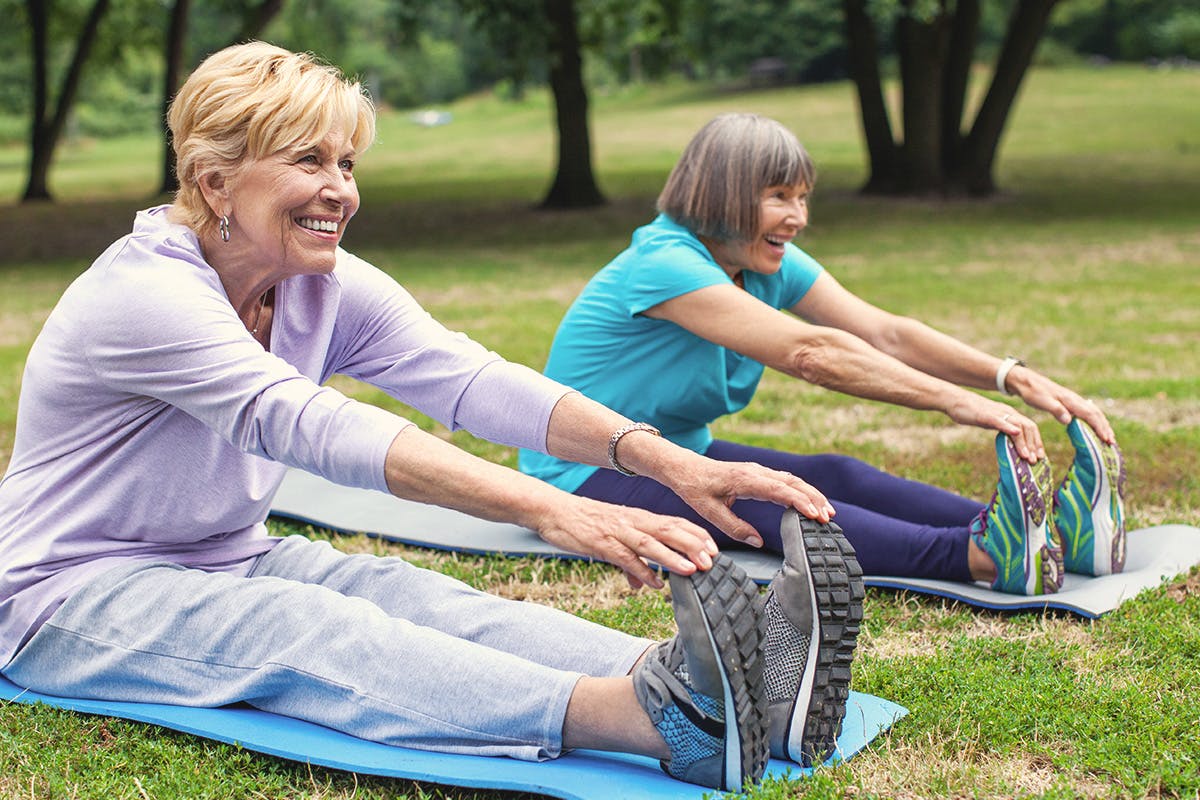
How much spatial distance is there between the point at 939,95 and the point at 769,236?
48.4 feet

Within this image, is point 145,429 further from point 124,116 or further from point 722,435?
point 124,116

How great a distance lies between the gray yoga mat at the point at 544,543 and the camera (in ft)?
12.1

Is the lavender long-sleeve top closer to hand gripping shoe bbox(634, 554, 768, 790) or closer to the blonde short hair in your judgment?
the blonde short hair

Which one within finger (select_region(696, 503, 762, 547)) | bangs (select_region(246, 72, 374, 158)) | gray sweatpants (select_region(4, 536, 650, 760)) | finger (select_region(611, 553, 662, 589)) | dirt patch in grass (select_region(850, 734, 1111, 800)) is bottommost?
dirt patch in grass (select_region(850, 734, 1111, 800))

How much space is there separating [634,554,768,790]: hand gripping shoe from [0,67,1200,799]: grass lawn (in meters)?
0.13

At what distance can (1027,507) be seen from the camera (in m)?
3.56

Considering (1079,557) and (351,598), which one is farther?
(1079,557)

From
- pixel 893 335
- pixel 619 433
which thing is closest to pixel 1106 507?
pixel 893 335

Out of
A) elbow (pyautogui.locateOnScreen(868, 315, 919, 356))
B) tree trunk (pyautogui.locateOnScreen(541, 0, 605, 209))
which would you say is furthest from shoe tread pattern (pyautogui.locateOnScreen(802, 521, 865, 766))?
tree trunk (pyautogui.locateOnScreen(541, 0, 605, 209))

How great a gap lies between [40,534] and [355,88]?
1170mm

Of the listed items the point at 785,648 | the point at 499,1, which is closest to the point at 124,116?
the point at 499,1

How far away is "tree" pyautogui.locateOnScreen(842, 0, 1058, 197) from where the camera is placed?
1700 centimetres

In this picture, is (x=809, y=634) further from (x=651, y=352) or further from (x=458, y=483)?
(x=651, y=352)

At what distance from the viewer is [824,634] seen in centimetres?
257
